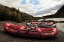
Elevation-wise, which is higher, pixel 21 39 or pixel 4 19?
pixel 4 19

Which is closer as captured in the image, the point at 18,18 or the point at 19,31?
the point at 19,31

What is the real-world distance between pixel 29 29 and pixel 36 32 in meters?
0.72

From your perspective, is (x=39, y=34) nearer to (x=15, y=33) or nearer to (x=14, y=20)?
(x=15, y=33)

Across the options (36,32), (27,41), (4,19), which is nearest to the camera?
(27,41)

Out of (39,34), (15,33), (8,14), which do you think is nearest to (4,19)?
(8,14)

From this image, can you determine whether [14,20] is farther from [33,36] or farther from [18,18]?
[33,36]

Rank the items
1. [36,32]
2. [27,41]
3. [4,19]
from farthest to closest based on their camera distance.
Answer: [4,19], [36,32], [27,41]

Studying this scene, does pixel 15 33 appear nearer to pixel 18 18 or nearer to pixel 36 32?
pixel 36 32

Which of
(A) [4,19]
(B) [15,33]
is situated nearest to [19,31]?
(B) [15,33]

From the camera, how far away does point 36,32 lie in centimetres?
1321

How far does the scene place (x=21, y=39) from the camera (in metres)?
13.0

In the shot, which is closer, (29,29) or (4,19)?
(29,29)

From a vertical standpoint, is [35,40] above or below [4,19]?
below

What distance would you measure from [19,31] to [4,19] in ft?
31.4
